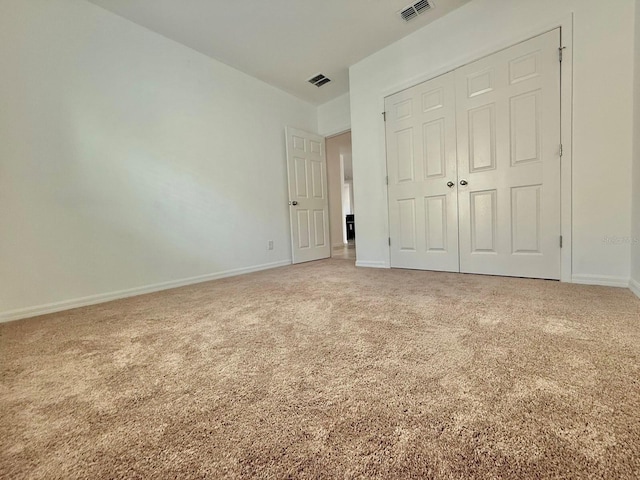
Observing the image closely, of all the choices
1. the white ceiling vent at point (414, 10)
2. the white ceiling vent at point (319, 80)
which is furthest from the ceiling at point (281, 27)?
the white ceiling vent at point (319, 80)

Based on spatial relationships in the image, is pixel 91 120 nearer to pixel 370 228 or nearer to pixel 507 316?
pixel 370 228

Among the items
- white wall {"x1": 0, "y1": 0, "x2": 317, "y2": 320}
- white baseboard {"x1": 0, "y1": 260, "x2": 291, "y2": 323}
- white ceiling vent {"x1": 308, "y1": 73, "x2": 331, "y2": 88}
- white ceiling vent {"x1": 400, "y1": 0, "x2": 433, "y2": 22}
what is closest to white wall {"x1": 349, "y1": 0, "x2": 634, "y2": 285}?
white ceiling vent {"x1": 400, "y1": 0, "x2": 433, "y2": 22}

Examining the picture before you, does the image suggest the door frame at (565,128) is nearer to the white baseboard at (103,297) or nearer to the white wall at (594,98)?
the white wall at (594,98)

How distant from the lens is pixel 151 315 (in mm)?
1848

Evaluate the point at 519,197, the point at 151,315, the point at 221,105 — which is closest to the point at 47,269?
the point at 151,315

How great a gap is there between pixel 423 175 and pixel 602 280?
1724 mm

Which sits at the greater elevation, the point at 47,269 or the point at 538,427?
the point at 47,269

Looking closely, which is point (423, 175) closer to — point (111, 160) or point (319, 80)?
point (319, 80)

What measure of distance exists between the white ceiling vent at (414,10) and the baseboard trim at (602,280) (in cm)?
279

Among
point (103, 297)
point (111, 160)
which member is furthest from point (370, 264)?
point (111, 160)

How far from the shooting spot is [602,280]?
2.03 m

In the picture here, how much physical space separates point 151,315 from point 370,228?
2549mm

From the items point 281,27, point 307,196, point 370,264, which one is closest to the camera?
point 281,27

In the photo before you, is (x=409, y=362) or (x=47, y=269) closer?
(x=409, y=362)
